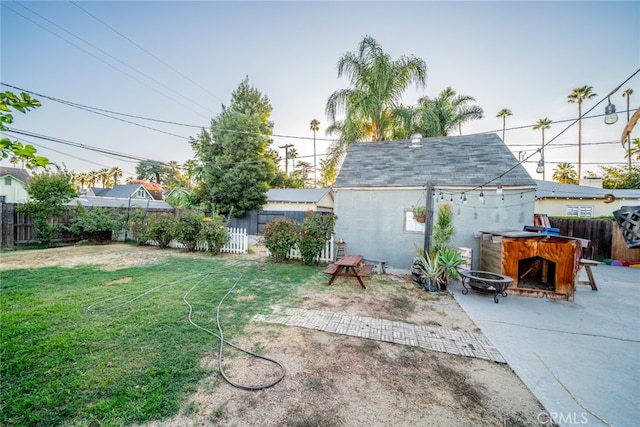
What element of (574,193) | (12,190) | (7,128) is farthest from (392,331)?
(12,190)

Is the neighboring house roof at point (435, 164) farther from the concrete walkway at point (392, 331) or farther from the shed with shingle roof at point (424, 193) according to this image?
the concrete walkway at point (392, 331)

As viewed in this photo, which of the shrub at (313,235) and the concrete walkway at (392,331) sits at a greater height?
the shrub at (313,235)

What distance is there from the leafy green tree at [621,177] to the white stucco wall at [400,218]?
2176cm

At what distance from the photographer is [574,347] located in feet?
11.6

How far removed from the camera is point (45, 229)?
10.7 meters

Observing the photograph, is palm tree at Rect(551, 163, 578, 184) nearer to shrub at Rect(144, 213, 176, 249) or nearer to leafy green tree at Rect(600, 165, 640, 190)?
leafy green tree at Rect(600, 165, 640, 190)

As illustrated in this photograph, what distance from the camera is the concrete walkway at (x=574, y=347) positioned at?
244cm

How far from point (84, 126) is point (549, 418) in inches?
744

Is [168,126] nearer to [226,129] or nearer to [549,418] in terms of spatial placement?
[226,129]

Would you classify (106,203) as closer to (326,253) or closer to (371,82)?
(326,253)

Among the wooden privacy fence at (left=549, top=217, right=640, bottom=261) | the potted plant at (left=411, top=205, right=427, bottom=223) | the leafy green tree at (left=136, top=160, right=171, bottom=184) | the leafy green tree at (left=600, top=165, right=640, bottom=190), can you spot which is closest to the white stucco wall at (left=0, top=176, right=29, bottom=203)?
the leafy green tree at (left=136, top=160, right=171, bottom=184)

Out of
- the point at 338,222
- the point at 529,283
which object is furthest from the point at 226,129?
the point at 529,283

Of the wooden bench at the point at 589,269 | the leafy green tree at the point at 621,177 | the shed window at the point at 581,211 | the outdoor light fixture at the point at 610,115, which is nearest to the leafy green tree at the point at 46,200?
the outdoor light fixture at the point at 610,115

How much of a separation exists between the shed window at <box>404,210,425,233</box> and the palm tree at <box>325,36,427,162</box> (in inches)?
328
